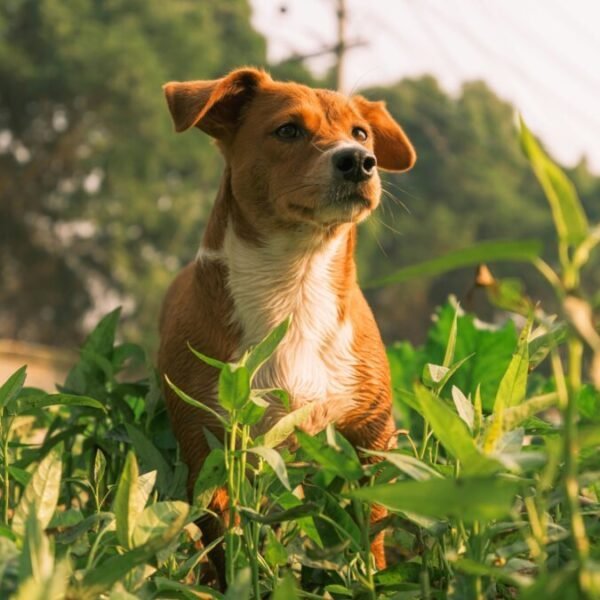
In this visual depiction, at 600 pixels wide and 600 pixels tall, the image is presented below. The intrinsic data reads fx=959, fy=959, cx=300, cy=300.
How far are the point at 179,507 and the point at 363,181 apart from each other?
5.41 feet

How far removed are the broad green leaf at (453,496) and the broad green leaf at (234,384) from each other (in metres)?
0.49

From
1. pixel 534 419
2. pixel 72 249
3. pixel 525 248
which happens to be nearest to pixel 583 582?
pixel 525 248

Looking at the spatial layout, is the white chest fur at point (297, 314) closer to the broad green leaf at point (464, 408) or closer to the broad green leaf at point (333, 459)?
the broad green leaf at point (464, 408)

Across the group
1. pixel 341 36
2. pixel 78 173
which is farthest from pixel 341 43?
pixel 78 173

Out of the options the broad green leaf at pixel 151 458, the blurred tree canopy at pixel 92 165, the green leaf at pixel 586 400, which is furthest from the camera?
the blurred tree canopy at pixel 92 165

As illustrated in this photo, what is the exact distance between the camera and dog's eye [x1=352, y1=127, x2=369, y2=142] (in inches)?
132

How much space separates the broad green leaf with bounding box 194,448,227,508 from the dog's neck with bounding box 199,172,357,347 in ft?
3.96

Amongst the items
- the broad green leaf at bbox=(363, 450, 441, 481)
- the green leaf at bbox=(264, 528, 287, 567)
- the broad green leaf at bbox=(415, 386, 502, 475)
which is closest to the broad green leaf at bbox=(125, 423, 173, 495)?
the green leaf at bbox=(264, 528, 287, 567)

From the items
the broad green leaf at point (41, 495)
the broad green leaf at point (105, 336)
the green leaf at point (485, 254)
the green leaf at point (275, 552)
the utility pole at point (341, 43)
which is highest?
the green leaf at point (485, 254)

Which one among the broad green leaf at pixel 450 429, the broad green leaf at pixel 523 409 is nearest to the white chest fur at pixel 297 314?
the broad green leaf at pixel 523 409

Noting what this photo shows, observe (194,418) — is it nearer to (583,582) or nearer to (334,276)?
(334,276)

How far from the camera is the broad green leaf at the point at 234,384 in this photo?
1.52 m

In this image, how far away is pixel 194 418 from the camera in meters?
2.57

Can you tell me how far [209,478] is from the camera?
5.56ft
